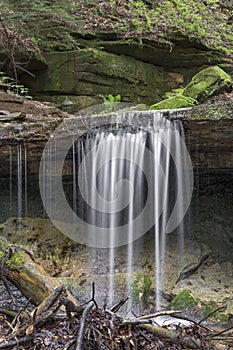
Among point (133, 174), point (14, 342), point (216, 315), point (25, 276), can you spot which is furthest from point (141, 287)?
point (14, 342)

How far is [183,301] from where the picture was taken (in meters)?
6.38

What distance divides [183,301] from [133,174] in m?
2.20

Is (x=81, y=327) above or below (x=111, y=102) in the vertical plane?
below

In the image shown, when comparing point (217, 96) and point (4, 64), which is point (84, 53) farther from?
point (217, 96)

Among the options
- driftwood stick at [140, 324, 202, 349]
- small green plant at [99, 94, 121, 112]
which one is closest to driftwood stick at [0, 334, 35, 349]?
driftwood stick at [140, 324, 202, 349]

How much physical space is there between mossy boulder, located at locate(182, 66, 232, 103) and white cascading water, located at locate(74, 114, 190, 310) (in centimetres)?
207

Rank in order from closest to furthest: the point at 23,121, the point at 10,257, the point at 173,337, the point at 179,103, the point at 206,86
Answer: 1. the point at 173,337
2. the point at 10,257
3. the point at 23,121
4. the point at 179,103
5. the point at 206,86

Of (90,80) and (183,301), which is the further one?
(90,80)

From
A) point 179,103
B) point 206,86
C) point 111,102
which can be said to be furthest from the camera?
point 111,102

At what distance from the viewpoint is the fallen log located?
3994 millimetres

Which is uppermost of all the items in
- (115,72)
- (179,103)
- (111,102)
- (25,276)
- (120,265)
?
(115,72)

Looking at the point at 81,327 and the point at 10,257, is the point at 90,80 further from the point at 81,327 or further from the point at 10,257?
the point at 81,327

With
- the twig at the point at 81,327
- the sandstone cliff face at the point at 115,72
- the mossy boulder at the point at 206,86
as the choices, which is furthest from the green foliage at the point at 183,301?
the sandstone cliff face at the point at 115,72

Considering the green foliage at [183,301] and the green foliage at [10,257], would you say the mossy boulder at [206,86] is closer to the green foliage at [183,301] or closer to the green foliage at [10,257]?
the green foliage at [183,301]
